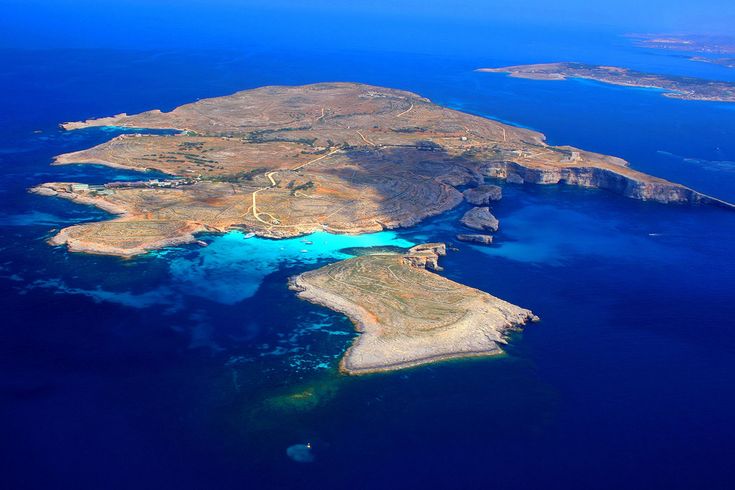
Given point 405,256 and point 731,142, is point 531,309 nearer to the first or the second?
point 405,256

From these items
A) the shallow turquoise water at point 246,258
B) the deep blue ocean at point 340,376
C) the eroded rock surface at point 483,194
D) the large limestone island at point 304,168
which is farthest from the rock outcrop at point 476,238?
the eroded rock surface at point 483,194

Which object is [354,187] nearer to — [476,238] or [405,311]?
[476,238]

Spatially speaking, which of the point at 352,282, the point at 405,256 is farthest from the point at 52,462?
the point at 405,256

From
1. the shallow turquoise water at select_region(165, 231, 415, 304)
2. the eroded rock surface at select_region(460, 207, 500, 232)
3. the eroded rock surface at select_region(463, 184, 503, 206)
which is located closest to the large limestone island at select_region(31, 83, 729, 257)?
the eroded rock surface at select_region(463, 184, 503, 206)

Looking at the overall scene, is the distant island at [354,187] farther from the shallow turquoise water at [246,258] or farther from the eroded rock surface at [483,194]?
the shallow turquoise water at [246,258]

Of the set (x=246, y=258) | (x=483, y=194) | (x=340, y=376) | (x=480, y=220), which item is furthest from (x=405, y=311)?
(x=483, y=194)
